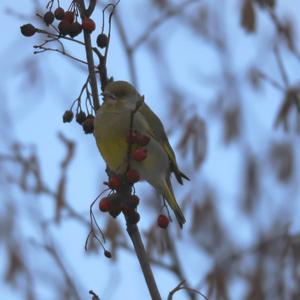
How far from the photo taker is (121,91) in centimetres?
433

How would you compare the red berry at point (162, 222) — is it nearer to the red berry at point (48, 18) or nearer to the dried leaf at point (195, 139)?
the red berry at point (48, 18)

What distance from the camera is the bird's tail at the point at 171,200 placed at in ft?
12.7

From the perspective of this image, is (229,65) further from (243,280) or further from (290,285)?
(290,285)

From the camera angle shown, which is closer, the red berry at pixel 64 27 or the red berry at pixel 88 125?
the red berry at pixel 64 27

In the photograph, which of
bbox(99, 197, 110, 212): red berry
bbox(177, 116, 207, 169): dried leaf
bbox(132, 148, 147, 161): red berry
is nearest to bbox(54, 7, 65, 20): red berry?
bbox(132, 148, 147, 161): red berry

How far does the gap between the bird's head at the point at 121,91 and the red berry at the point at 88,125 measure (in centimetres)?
56

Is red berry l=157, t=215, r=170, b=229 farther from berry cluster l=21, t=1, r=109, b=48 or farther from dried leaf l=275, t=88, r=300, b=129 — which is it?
dried leaf l=275, t=88, r=300, b=129

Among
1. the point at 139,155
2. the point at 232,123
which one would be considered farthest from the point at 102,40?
the point at 232,123

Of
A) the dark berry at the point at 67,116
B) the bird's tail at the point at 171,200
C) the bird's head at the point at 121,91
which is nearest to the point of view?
the dark berry at the point at 67,116

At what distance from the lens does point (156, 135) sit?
14.5 ft

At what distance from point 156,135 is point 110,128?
0.40 m

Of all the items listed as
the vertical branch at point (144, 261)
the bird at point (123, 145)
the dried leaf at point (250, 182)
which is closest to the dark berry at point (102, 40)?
the bird at point (123, 145)

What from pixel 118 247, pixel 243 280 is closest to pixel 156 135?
pixel 118 247

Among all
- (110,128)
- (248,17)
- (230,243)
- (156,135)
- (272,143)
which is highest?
(272,143)
